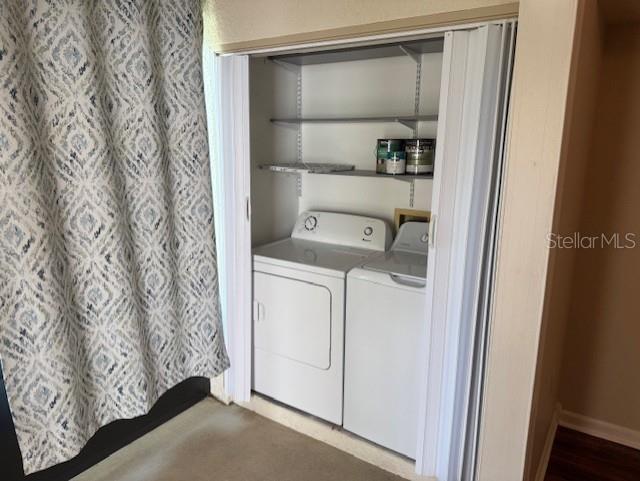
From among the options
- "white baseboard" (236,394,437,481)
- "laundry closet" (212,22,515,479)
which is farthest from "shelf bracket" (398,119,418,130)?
"white baseboard" (236,394,437,481)

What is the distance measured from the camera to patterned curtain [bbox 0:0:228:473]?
4.92ft

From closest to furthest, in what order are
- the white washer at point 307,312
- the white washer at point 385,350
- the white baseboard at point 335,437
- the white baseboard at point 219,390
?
the white washer at point 385,350, the white baseboard at point 335,437, the white washer at point 307,312, the white baseboard at point 219,390

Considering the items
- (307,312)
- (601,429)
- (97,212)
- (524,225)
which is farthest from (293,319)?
(601,429)

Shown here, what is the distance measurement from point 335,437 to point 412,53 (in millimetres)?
2014

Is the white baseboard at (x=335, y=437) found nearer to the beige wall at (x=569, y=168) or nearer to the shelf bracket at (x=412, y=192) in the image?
the beige wall at (x=569, y=168)

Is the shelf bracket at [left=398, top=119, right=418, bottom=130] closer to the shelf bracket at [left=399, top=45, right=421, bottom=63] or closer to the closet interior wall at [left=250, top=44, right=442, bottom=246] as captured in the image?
the closet interior wall at [left=250, top=44, right=442, bottom=246]

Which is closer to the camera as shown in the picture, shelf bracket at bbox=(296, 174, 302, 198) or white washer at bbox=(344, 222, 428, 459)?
white washer at bbox=(344, 222, 428, 459)

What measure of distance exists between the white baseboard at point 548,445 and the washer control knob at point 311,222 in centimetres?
165

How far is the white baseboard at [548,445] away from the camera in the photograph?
6.58 ft

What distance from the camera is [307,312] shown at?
229 centimetres

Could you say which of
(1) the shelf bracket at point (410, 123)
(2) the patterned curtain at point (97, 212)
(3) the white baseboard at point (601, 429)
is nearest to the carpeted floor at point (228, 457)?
(2) the patterned curtain at point (97, 212)

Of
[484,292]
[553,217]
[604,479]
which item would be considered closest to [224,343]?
[484,292]

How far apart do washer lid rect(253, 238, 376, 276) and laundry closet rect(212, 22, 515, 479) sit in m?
0.01

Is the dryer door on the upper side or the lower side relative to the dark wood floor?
upper
